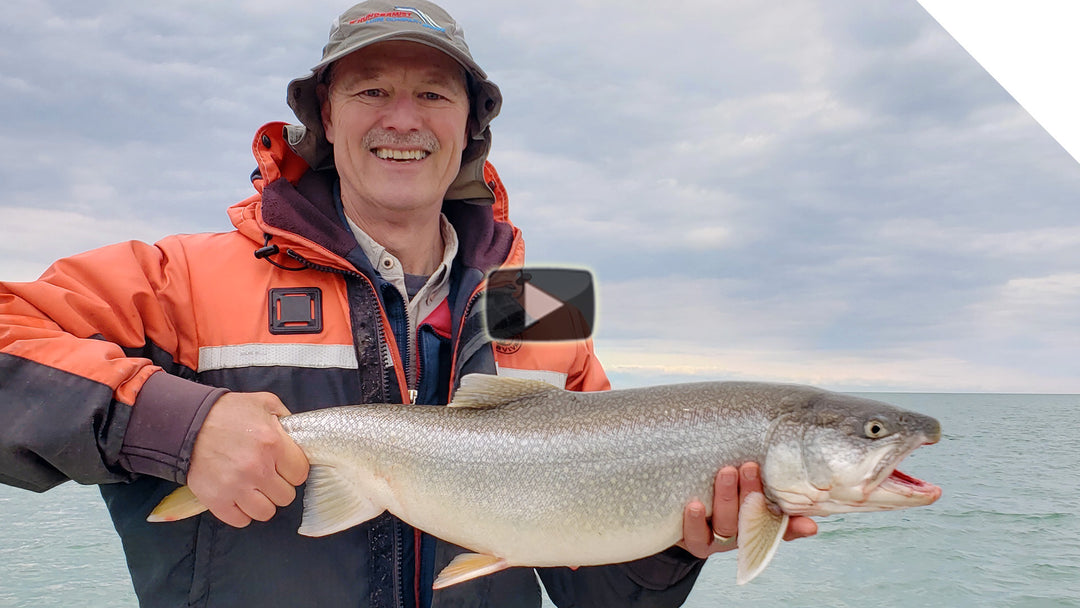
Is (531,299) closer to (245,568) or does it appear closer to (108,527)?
(245,568)

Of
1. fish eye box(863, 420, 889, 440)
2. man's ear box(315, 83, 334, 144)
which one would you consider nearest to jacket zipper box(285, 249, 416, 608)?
man's ear box(315, 83, 334, 144)

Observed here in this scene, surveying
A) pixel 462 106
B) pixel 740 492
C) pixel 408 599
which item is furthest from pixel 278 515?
pixel 462 106

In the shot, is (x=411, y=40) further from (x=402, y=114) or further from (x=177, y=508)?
(x=177, y=508)

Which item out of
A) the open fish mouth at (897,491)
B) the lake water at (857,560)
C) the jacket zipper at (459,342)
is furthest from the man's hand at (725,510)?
the lake water at (857,560)

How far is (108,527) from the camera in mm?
11875

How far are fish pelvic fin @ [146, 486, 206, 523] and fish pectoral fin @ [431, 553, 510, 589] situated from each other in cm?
88

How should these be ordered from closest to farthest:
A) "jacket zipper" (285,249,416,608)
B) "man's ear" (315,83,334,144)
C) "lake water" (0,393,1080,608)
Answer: "jacket zipper" (285,249,416,608), "man's ear" (315,83,334,144), "lake water" (0,393,1080,608)

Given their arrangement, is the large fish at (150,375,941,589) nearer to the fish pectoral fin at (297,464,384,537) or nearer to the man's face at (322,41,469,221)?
the fish pectoral fin at (297,464,384,537)

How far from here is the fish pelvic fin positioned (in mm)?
2490

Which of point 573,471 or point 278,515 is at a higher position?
point 573,471

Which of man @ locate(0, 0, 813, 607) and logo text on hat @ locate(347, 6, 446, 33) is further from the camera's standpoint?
logo text on hat @ locate(347, 6, 446, 33)

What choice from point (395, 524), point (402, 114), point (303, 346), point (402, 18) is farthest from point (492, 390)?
point (402, 18)

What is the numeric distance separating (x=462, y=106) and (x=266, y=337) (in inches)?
56.9
